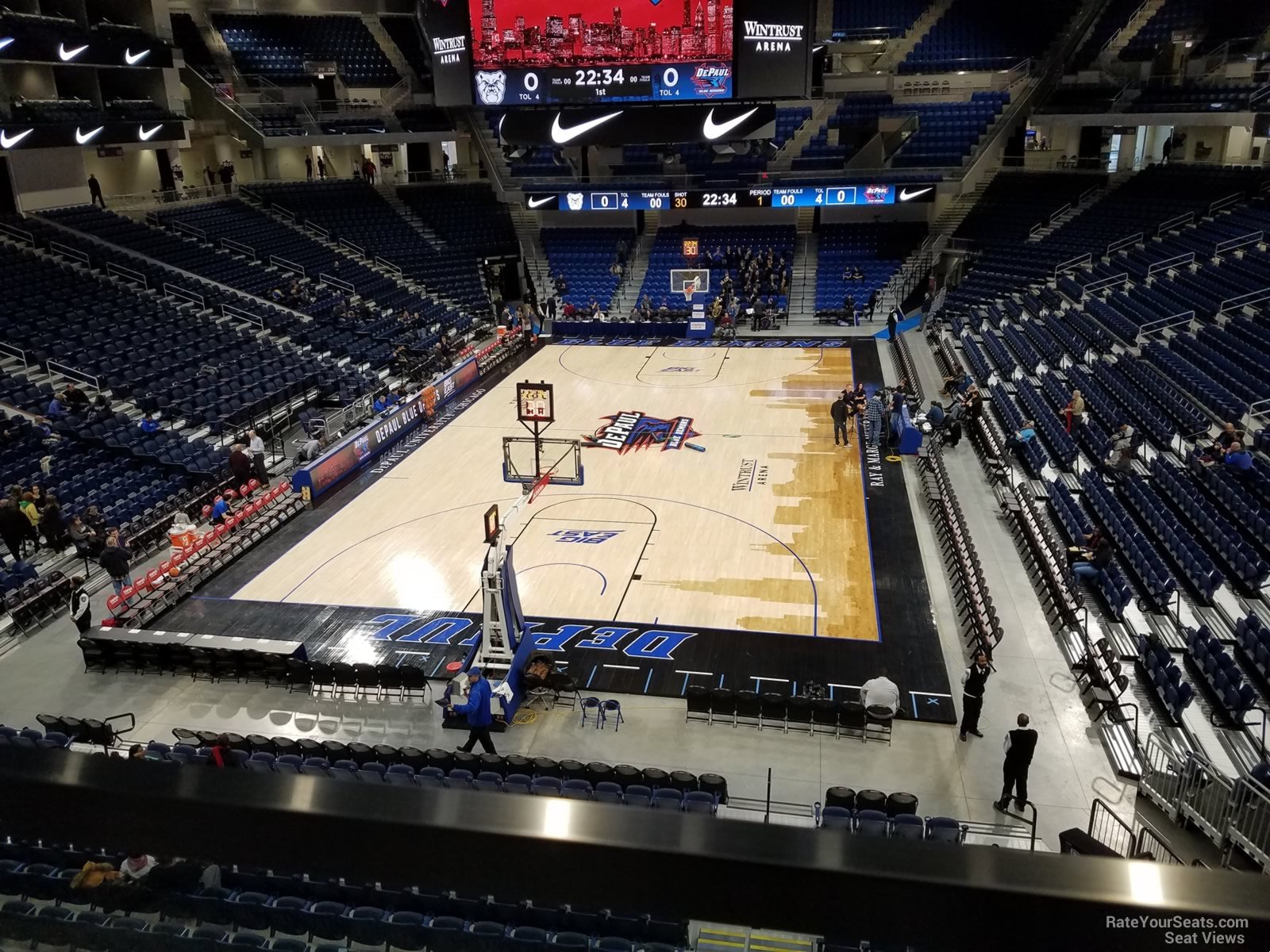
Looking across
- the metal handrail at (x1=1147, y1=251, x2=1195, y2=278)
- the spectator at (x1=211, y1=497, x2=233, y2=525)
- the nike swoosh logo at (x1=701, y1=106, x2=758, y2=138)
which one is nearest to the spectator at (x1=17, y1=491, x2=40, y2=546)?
the spectator at (x1=211, y1=497, x2=233, y2=525)

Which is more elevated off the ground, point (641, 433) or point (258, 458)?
point (258, 458)

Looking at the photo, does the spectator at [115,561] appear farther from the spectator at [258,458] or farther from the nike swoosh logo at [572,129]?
the nike swoosh logo at [572,129]

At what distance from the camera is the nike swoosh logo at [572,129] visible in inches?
1051

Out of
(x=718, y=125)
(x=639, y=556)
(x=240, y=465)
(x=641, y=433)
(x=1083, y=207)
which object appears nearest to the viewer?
(x=639, y=556)

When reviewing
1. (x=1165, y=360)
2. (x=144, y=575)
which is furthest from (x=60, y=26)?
(x=1165, y=360)

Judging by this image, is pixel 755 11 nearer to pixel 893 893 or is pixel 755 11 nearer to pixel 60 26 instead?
pixel 60 26

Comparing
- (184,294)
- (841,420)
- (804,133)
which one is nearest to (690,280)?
(804,133)

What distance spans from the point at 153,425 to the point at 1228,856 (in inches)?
775

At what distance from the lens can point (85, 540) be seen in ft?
50.8

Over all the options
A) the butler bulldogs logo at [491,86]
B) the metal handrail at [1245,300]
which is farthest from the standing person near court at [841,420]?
the butler bulldogs logo at [491,86]

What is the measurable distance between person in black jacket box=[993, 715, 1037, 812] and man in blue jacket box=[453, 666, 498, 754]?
18.7 feet

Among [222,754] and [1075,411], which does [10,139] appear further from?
[1075,411]

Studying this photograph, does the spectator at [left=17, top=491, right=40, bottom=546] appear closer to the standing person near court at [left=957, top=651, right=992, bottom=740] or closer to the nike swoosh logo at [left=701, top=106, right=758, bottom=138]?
the standing person near court at [left=957, top=651, right=992, bottom=740]

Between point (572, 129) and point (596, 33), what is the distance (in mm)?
2890
